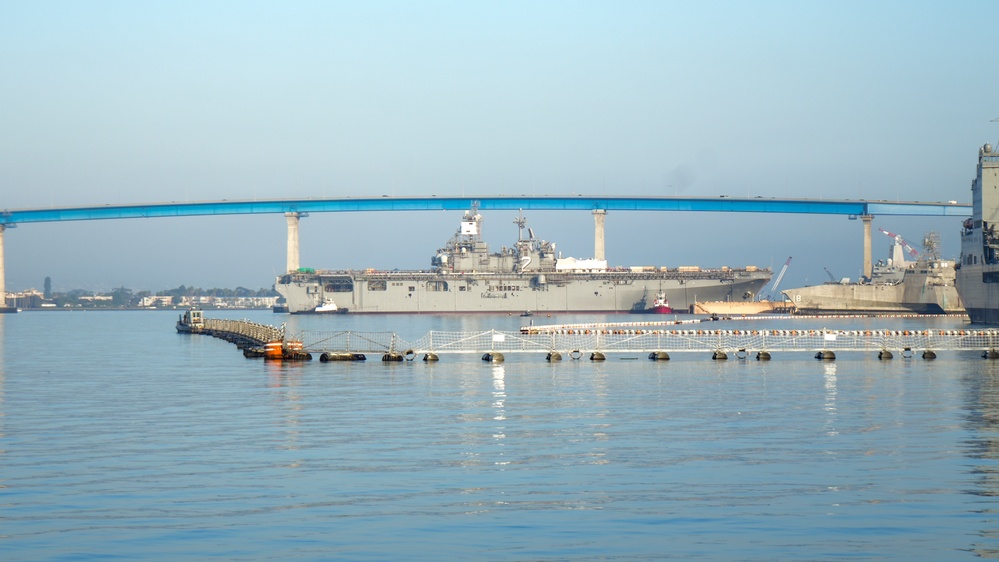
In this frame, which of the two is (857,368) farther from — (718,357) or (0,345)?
(0,345)

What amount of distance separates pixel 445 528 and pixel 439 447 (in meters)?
6.54

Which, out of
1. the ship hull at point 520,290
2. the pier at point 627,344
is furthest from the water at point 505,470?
the ship hull at point 520,290

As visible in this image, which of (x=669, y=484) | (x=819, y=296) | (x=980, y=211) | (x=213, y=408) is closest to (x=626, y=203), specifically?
(x=819, y=296)

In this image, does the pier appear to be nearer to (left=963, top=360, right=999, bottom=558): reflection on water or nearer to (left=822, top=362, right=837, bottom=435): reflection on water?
(left=822, top=362, right=837, bottom=435): reflection on water

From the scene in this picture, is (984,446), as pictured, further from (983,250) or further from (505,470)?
(983,250)

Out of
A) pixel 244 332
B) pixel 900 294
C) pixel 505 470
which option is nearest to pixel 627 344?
pixel 244 332

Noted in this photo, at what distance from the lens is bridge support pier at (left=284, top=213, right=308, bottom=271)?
412ft

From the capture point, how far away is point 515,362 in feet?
139

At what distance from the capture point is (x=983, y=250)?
70.1 meters

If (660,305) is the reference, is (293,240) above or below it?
above

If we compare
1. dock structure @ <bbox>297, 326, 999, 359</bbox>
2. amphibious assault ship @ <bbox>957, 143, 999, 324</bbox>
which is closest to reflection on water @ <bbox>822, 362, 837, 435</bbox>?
Answer: dock structure @ <bbox>297, 326, 999, 359</bbox>

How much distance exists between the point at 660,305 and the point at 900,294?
72.8ft

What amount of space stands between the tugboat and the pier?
159 ft

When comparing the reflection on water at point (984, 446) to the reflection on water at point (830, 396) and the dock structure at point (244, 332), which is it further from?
the dock structure at point (244, 332)
